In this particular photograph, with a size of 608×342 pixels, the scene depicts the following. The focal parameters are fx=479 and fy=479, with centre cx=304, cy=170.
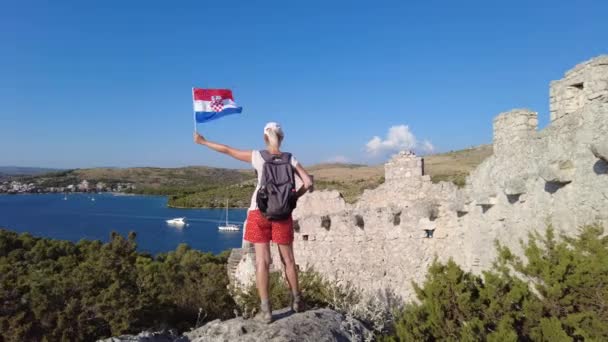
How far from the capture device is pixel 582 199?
5.44 metres

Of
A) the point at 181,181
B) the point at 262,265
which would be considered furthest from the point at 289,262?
the point at 181,181

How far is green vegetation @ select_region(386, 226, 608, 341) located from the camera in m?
4.33

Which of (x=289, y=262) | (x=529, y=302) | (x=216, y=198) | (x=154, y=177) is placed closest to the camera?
(x=529, y=302)

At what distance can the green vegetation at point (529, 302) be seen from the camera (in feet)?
14.2

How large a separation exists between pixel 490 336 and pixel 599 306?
104 centimetres

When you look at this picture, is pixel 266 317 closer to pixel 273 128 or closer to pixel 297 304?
pixel 297 304

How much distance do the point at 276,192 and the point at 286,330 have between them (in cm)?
138

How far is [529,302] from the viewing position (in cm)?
468

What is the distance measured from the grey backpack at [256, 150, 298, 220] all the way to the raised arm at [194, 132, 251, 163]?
0.30 m

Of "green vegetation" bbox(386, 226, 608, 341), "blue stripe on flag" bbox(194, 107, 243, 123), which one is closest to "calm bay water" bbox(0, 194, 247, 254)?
"blue stripe on flag" bbox(194, 107, 243, 123)

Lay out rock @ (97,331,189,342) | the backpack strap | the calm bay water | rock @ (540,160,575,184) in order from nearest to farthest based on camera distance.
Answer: the backpack strap < rock @ (97,331,189,342) < rock @ (540,160,575,184) < the calm bay water

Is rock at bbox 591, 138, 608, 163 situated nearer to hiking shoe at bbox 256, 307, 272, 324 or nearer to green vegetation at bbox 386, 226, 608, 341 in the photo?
green vegetation at bbox 386, 226, 608, 341

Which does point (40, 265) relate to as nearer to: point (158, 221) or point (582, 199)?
point (582, 199)

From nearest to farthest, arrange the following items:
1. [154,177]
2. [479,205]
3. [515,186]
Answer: [515,186], [479,205], [154,177]
